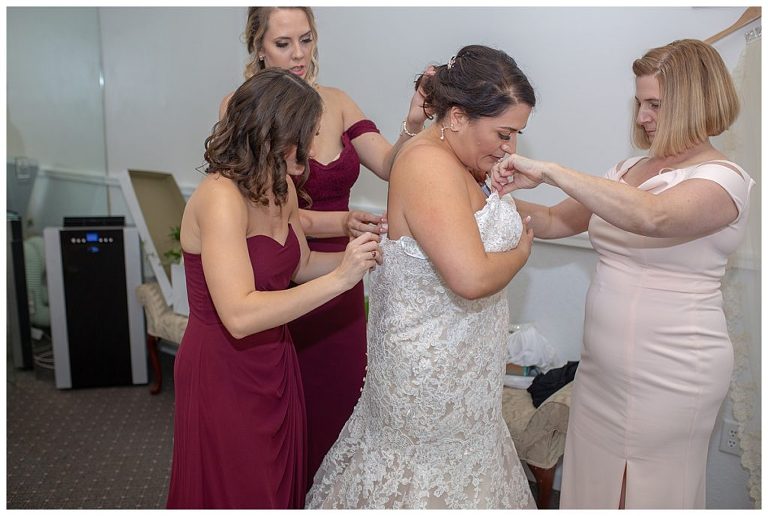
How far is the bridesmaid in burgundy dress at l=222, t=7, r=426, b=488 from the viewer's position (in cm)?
232

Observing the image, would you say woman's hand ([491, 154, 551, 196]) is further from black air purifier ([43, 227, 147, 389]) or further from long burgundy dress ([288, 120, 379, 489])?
black air purifier ([43, 227, 147, 389])

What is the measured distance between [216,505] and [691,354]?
125 centimetres

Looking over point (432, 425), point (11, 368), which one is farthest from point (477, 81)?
point (11, 368)

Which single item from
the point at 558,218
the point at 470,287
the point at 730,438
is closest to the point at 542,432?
the point at 730,438

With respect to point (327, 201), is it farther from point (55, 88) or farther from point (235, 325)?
point (55, 88)

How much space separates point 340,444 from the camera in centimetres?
211

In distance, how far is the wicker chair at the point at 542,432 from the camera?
2.59 m

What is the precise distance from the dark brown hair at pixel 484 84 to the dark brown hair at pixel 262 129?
33 cm

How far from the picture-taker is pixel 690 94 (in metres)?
1.81

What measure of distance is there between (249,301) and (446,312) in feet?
1.57

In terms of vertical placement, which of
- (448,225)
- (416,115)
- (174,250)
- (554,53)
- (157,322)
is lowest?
(157,322)

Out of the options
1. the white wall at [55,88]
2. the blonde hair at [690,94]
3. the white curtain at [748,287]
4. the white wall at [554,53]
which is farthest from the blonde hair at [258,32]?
the white wall at [55,88]

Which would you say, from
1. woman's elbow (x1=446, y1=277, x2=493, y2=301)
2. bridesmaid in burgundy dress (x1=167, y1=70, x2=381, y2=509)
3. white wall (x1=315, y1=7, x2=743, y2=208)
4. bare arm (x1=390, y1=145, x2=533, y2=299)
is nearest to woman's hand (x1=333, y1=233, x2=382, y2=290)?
bridesmaid in burgundy dress (x1=167, y1=70, x2=381, y2=509)

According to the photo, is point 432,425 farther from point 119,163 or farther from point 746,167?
point 119,163
